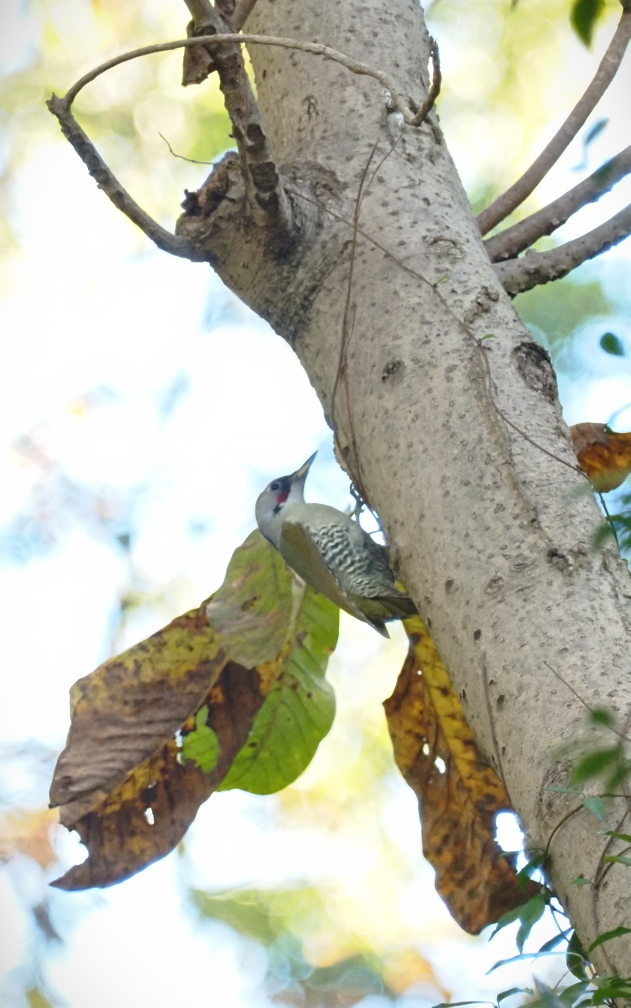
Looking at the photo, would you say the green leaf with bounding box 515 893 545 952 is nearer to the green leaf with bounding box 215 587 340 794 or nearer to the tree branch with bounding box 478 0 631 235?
the green leaf with bounding box 215 587 340 794

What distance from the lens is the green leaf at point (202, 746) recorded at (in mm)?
2586

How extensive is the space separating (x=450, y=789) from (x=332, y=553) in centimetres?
92

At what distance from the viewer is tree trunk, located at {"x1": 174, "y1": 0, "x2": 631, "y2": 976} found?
4.30 ft

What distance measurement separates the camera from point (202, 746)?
2.59 meters

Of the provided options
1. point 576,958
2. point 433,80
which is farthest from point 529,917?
point 433,80

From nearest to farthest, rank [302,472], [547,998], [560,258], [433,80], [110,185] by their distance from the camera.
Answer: [547,998] < [433,80] < [110,185] < [560,258] < [302,472]

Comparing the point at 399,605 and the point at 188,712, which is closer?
the point at 188,712

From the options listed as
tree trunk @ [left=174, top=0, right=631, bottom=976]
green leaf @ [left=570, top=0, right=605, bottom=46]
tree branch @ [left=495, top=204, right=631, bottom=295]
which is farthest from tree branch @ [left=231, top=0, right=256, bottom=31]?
green leaf @ [left=570, top=0, right=605, bottom=46]

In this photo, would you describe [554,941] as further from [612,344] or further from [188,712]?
[188,712]

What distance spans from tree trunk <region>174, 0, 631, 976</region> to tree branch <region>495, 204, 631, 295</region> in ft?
0.79

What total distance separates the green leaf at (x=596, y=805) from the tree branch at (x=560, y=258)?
140 cm

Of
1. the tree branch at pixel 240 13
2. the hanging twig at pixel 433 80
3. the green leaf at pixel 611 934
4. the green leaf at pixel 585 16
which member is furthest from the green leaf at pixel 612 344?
the tree branch at pixel 240 13

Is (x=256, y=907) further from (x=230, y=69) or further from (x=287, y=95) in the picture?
(x=230, y=69)

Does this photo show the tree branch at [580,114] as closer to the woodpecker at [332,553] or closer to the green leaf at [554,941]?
the woodpecker at [332,553]
